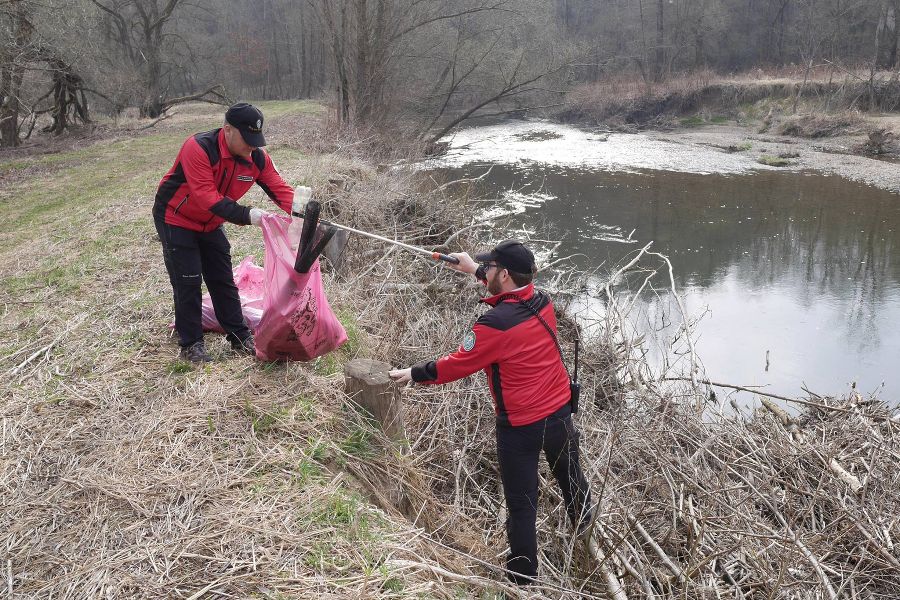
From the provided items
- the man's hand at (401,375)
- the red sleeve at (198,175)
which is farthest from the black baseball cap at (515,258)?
the red sleeve at (198,175)

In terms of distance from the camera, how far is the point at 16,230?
27.2 feet

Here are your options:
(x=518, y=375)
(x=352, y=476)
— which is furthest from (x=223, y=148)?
(x=518, y=375)

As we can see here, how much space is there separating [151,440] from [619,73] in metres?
39.2

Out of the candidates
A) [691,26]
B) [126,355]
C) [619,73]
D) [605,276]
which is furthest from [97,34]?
[691,26]

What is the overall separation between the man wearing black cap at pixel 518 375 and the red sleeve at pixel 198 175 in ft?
4.70

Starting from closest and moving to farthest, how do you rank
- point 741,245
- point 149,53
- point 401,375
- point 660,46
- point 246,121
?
1. point 401,375
2. point 246,121
3. point 741,245
4. point 149,53
5. point 660,46

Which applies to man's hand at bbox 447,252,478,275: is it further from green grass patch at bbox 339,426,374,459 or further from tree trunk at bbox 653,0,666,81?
tree trunk at bbox 653,0,666,81

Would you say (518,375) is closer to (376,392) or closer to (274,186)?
(376,392)

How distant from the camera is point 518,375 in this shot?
3082mm

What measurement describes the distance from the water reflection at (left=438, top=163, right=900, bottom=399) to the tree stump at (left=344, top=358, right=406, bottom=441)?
4.87m

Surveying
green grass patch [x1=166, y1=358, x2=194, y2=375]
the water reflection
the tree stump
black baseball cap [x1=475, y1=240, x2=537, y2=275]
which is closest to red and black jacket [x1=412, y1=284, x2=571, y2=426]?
black baseball cap [x1=475, y1=240, x2=537, y2=275]

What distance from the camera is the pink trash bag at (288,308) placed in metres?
3.57

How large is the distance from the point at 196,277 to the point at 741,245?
10.8 metres

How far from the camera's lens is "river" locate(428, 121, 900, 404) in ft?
25.1
